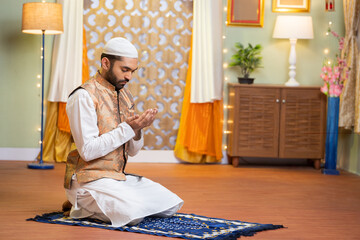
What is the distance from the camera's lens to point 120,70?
2.98 m

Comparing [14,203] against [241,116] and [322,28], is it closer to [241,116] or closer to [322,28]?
[241,116]

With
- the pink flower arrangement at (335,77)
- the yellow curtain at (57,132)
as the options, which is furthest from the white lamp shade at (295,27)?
the yellow curtain at (57,132)

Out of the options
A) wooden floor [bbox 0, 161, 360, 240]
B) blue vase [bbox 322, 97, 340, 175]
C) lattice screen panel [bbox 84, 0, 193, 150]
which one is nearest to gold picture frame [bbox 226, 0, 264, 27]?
lattice screen panel [bbox 84, 0, 193, 150]

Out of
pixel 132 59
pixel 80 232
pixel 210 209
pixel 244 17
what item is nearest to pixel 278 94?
pixel 244 17

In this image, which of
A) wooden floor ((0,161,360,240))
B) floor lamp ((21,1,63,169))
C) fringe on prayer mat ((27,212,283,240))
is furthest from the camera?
floor lamp ((21,1,63,169))

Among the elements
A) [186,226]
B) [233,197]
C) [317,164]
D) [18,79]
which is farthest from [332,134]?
[18,79]

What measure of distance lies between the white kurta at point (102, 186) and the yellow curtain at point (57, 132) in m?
2.51

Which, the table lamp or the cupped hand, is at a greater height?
the table lamp

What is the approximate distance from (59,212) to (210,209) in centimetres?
90

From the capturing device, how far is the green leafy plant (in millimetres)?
5582

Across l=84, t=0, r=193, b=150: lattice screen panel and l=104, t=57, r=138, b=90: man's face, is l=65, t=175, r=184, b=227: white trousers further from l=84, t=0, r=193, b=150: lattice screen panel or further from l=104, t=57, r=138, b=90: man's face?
l=84, t=0, r=193, b=150: lattice screen panel

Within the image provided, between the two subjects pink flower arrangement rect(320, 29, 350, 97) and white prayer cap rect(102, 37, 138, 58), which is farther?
pink flower arrangement rect(320, 29, 350, 97)

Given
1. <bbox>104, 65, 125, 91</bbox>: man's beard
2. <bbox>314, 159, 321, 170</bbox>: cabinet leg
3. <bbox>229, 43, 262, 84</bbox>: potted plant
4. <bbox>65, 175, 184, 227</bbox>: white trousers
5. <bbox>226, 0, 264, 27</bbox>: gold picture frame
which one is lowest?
<bbox>314, 159, 321, 170</bbox>: cabinet leg

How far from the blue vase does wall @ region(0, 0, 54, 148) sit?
2653 mm
